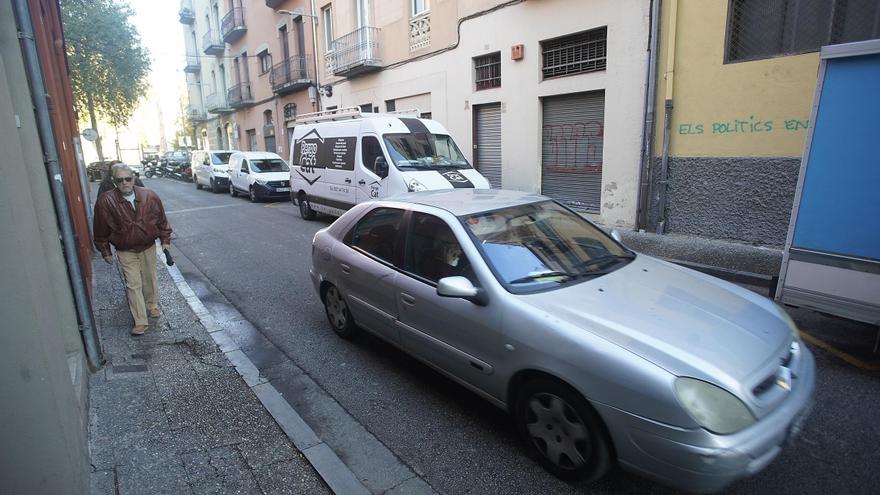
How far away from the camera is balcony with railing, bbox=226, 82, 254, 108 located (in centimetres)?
3027

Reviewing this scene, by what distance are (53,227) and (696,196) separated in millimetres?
9319

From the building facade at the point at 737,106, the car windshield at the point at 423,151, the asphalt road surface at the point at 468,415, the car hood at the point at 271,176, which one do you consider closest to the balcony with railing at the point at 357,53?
the car hood at the point at 271,176

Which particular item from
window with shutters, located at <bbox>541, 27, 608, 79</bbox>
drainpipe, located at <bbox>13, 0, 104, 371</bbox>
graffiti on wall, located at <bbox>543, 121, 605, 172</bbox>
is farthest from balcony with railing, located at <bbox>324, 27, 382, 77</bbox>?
drainpipe, located at <bbox>13, 0, 104, 371</bbox>

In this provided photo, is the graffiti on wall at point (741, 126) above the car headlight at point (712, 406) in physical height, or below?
above

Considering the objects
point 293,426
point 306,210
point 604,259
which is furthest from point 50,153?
point 306,210

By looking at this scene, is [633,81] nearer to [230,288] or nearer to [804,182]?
[804,182]

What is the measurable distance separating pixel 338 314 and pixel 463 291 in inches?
85.9

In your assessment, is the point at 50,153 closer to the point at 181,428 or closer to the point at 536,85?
the point at 181,428

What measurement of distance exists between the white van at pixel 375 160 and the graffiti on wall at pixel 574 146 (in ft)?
7.94

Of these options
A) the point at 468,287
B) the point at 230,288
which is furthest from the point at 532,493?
the point at 230,288

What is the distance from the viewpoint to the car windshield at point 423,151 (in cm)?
991

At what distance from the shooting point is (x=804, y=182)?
4.43 meters

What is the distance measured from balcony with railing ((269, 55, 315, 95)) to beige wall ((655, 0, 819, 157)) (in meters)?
16.9

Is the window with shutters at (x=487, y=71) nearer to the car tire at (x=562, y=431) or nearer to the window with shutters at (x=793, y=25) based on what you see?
the window with shutters at (x=793, y=25)
